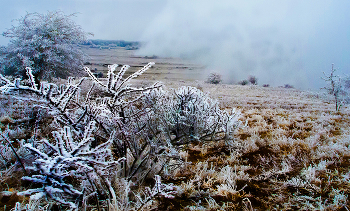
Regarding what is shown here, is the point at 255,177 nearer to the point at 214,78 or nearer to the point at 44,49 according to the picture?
the point at 44,49

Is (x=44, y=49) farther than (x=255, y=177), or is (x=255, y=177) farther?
(x=44, y=49)

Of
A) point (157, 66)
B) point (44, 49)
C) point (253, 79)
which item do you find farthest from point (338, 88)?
point (44, 49)

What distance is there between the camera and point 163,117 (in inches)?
109

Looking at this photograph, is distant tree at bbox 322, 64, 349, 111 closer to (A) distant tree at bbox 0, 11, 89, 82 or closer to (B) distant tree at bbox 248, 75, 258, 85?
(B) distant tree at bbox 248, 75, 258, 85

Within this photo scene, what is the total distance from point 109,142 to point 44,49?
370 inches

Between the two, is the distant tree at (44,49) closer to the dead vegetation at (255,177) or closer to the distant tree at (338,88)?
the dead vegetation at (255,177)

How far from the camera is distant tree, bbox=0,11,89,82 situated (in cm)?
814

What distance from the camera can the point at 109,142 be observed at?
1115mm

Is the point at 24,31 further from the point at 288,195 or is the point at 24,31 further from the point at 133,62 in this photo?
the point at 288,195

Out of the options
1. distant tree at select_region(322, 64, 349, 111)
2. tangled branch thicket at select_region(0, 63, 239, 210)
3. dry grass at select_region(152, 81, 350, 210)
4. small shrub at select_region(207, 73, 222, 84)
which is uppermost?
small shrub at select_region(207, 73, 222, 84)

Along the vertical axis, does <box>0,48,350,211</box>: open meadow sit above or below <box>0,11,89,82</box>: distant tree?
below

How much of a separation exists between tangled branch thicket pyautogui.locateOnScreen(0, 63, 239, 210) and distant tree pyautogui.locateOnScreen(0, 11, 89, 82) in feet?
23.4

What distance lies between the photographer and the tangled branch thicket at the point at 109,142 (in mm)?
935

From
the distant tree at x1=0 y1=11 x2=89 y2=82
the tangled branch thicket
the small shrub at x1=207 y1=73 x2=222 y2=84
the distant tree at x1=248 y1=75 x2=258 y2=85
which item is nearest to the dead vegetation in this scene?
the tangled branch thicket
